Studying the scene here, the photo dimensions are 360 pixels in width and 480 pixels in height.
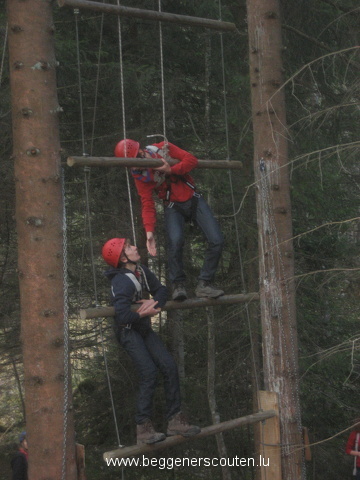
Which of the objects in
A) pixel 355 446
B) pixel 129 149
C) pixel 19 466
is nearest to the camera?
pixel 129 149

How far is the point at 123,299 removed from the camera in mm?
5215

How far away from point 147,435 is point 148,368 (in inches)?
19.7

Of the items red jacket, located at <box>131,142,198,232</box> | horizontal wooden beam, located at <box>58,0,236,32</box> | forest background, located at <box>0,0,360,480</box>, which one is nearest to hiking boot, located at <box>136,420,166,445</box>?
red jacket, located at <box>131,142,198,232</box>

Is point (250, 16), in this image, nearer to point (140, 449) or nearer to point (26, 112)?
point (26, 112)

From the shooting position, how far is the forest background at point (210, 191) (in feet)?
29.4

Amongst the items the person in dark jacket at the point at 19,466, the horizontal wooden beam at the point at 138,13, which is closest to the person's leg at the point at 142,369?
the person in dark jacket at the point at 19,466

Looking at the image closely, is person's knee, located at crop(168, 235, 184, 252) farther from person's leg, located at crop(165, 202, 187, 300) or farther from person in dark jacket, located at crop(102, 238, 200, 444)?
person in dark jacket, located at crop(102, 238, 200, 444)

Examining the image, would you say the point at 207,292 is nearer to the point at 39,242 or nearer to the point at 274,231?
the point at 274,231

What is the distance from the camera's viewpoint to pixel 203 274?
6141 millimetres

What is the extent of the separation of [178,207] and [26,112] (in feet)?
5.10

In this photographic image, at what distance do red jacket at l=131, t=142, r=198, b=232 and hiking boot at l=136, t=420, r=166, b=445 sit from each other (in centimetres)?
158

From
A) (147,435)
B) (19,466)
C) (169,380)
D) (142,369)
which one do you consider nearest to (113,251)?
(142,369)

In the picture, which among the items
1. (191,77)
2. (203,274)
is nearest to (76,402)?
(191,77)

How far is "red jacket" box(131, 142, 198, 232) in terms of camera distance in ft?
19.0
